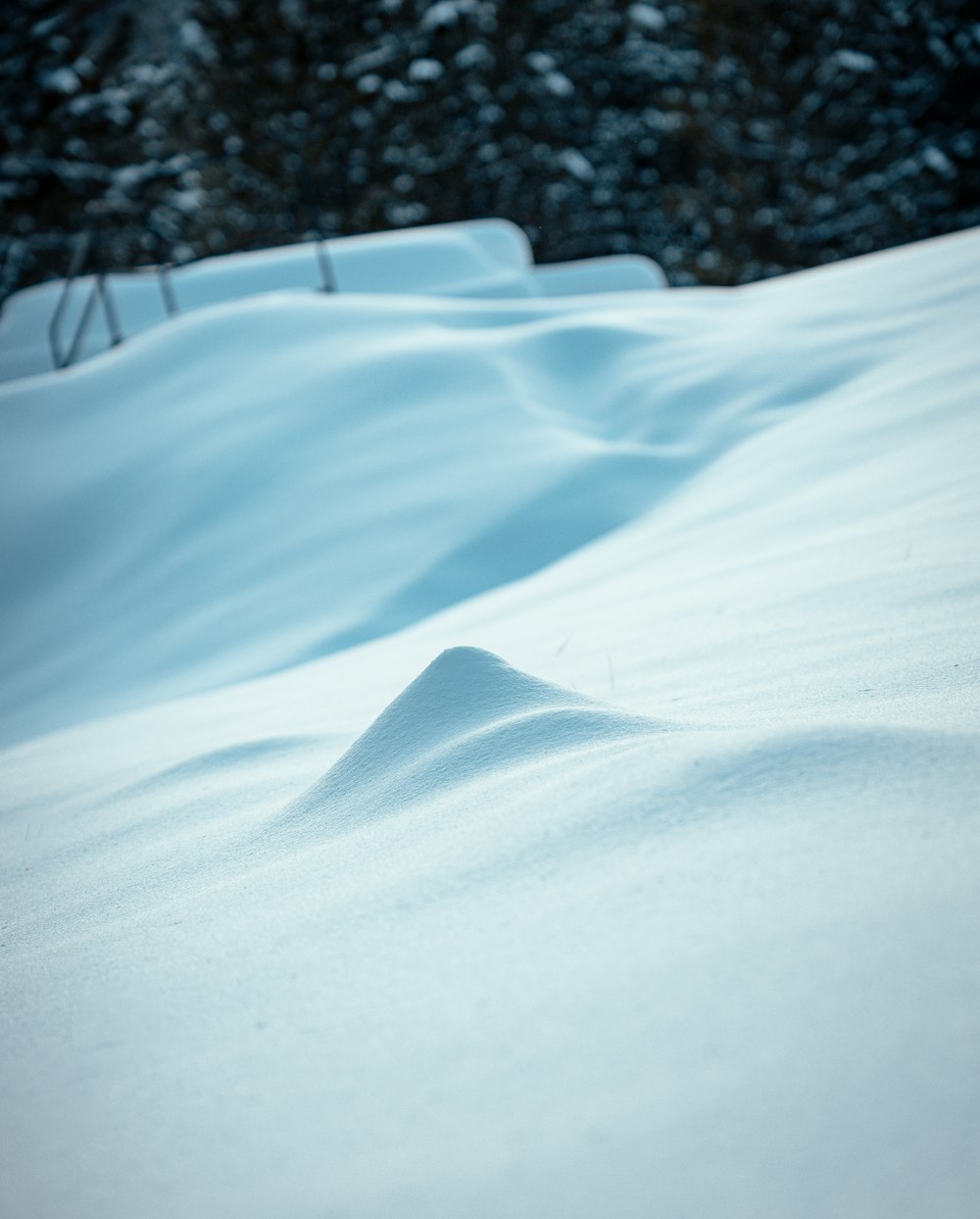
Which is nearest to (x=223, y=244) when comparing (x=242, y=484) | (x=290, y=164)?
(x=290, y=164)

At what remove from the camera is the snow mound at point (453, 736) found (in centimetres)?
112

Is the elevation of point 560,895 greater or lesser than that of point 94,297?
greater

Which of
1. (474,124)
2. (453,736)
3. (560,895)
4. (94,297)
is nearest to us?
(560,895)

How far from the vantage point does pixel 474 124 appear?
57.5ft

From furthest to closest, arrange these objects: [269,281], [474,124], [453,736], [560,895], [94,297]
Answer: [474,124] < [269,281] < [94,297] < [453,736] < [560,895]

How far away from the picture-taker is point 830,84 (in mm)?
15297

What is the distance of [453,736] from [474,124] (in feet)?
59.3

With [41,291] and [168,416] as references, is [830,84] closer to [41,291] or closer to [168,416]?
[41,291]

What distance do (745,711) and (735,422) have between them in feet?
9.50

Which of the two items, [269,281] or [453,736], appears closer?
[453,736]

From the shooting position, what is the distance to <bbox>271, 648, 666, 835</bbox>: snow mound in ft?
3.69

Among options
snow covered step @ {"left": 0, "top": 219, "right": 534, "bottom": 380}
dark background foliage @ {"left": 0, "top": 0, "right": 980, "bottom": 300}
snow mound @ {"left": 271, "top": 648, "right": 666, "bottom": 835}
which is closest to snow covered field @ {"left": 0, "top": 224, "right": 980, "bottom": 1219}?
snow mound @ {"left": 271, "top": 648, "right": 666, "bottom": 835}

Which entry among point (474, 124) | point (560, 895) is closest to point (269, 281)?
point (560, 895)

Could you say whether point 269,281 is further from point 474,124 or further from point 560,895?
point 474,124
